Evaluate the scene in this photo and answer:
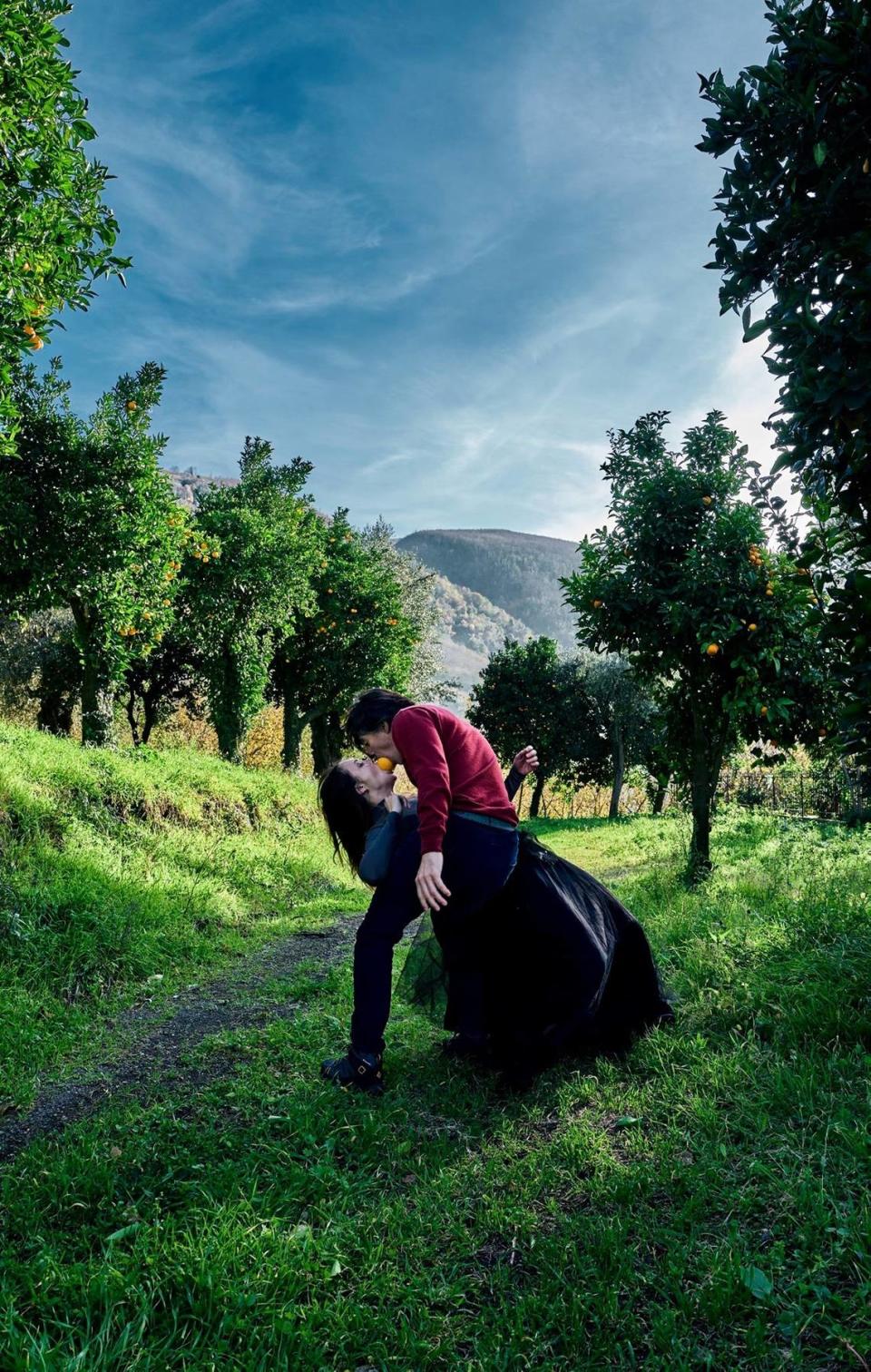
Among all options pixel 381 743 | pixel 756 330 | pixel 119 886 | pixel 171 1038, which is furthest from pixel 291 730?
pixel 756 330

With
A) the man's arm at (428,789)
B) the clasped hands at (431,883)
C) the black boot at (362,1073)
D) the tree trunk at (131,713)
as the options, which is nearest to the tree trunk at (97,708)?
the black boot at (362,1073)

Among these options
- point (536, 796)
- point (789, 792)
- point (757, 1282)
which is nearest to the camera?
point (757, 1282)

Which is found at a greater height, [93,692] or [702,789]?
[93,692]

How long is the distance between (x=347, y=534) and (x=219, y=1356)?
23762 mm

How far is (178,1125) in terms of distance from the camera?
11.4 ft

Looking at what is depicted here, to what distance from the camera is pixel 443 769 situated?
3686 mm

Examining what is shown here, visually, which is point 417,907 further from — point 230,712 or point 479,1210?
point 230,712

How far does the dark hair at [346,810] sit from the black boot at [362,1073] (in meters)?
1.01

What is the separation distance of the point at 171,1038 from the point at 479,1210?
2.77 meters

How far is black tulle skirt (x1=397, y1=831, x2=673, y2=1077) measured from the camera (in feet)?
12.6

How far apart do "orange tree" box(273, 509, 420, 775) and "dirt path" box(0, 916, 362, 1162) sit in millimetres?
15483

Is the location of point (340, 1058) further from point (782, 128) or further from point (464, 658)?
point (464, 658)

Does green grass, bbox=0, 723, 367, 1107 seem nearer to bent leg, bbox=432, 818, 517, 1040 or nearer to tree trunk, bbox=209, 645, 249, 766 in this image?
bent leg, bbox=432, 818, 517, 1040

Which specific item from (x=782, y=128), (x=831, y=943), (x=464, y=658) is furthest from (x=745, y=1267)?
(x=464, y=658)
